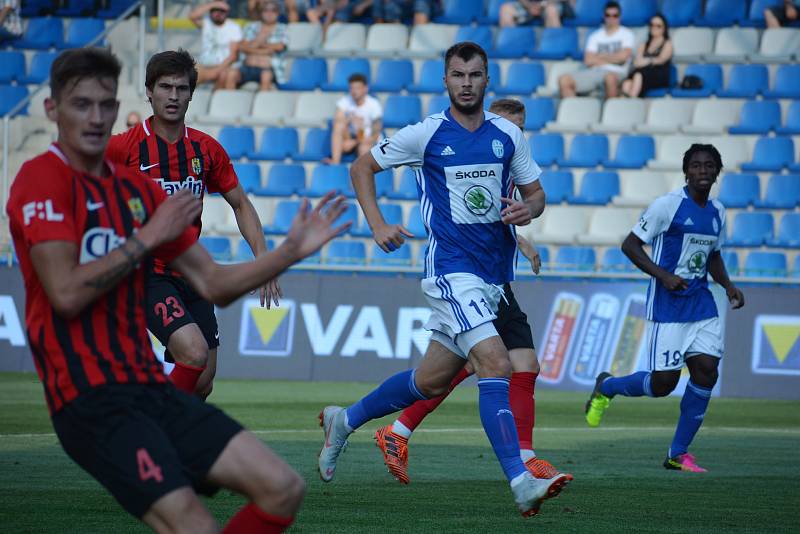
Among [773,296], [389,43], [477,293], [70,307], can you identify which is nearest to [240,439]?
[70,307]

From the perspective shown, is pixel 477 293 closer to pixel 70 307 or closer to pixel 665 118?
pixel 70 307

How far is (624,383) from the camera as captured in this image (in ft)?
35.8

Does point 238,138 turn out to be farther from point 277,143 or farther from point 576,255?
point 576,255

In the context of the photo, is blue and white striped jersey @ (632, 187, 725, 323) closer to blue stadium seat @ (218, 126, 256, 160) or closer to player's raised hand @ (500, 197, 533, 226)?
player's raised hand @ (500, 197, 533, 226)

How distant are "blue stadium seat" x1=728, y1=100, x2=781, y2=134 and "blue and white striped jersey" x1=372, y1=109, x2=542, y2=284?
1376 centimetres

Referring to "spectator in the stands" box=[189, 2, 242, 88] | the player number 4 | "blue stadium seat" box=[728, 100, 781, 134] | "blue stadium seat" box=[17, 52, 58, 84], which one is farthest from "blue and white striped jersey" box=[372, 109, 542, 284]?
"blue stadium seat" box=[17, 52, 58, 84]

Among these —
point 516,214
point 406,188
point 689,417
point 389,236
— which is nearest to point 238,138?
point 406,188

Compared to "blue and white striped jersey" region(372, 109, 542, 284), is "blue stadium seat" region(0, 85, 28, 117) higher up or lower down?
lower down

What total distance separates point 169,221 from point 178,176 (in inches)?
153

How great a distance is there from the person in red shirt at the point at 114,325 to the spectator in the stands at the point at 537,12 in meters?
18.5

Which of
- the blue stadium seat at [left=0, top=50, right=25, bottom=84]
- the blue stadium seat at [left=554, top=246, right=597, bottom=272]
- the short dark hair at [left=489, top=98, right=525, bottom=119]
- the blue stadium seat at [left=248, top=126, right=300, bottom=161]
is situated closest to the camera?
the short dark hair at [left=489, top=98, right=525, bottom=119]

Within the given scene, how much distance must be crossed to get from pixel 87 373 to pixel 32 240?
45cm

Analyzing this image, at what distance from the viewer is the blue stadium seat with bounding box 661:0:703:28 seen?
22.2 m

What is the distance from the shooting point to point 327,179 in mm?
20516
